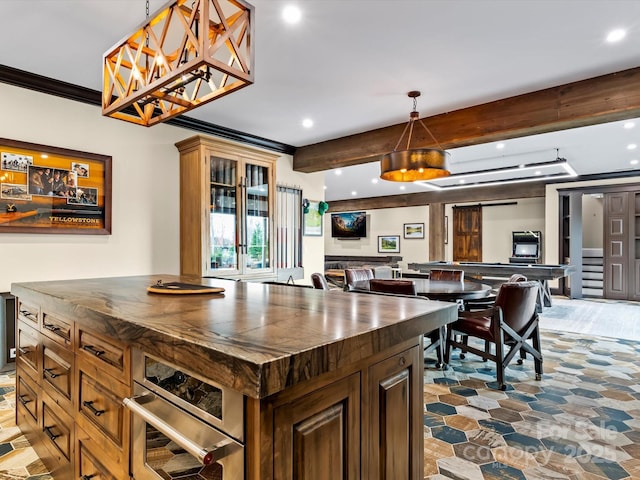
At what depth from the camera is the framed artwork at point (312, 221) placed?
19.8 ft

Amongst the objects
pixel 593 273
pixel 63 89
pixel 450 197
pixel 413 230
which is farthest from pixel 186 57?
pixel 413 230

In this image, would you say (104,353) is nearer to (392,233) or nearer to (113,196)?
(113,196)

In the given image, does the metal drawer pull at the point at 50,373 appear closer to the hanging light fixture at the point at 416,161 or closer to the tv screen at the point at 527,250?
the hanging light fixture at the point at 416,161

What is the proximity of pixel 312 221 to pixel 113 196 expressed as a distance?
3.09 m

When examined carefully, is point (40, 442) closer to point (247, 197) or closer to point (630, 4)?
point (247, 197)

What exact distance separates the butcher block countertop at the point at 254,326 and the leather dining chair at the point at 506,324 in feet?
6.15

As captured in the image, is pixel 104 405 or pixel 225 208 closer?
pixel 104 405

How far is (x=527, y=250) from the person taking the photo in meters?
9.59

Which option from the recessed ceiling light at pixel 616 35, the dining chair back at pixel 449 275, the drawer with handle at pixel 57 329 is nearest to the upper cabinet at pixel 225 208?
the drawer with handle at pixel 57 329

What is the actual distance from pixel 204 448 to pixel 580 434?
2.49 metres

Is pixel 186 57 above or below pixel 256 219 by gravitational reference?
above

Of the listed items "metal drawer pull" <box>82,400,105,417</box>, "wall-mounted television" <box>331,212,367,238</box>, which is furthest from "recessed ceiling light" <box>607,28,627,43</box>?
"wall-mounted television" <box>331,212,367,238</box>

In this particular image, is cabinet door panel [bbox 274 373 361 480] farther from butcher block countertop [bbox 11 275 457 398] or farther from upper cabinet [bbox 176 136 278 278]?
upper cabinet [bbox 176 136 278 278]

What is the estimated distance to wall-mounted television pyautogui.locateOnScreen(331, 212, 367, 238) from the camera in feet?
42.0
